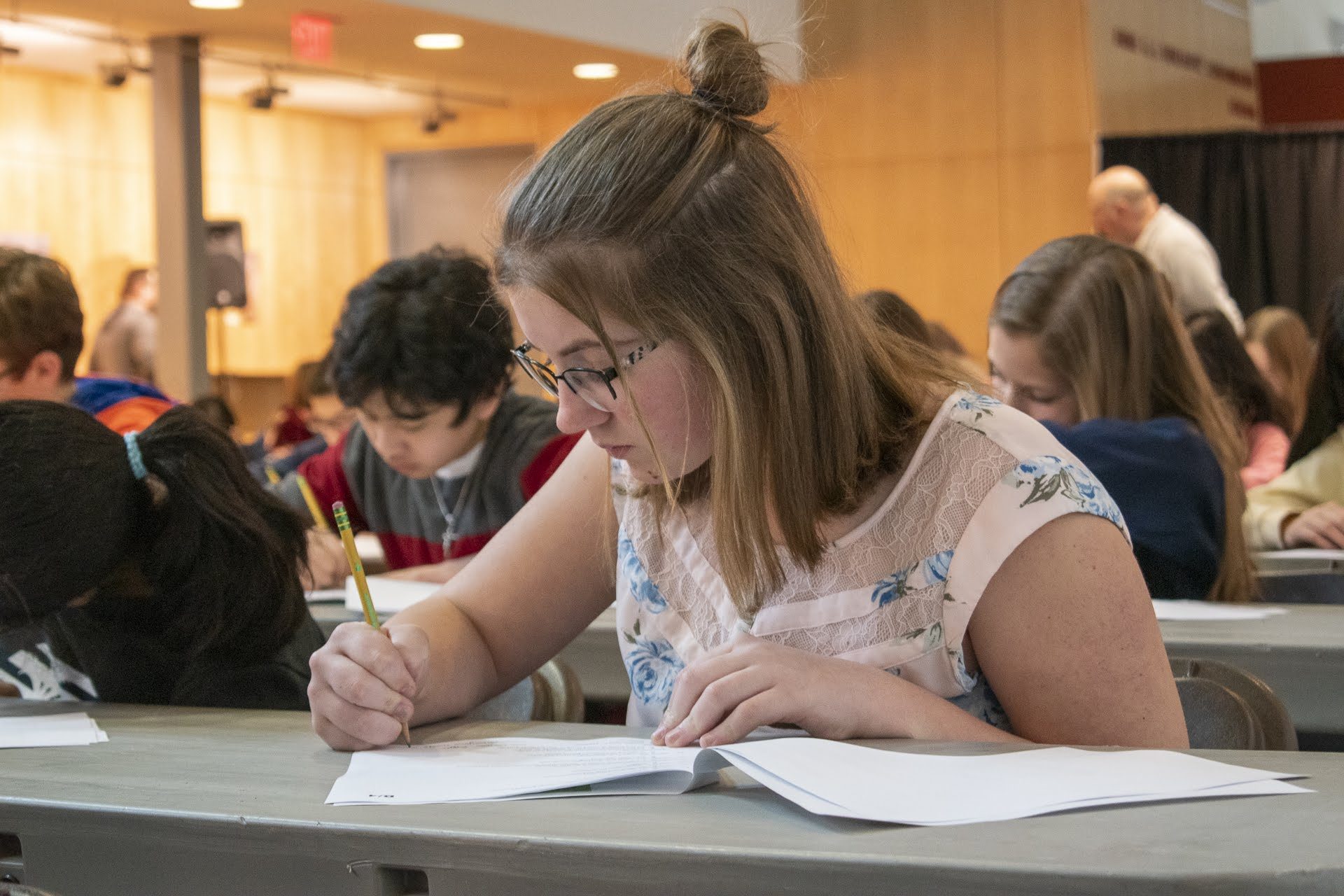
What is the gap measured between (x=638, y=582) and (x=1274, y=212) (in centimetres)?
823

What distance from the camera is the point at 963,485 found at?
1.32 metres

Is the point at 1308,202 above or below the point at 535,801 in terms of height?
above

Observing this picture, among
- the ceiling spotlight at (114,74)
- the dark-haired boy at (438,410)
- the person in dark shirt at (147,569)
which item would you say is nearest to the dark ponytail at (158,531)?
the person in dark shirt at (147,569)

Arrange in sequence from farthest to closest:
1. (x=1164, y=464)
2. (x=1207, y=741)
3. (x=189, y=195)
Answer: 1. (x=189, y=195)
2. (x=1164, y=464)
3. (x=1207, y=741)

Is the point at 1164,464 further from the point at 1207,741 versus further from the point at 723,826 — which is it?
the point at 723,826

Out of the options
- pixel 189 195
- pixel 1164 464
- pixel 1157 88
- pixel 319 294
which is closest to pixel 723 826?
pixel 1164 464

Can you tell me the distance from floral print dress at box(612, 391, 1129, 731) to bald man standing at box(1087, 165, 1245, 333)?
5930 millimetres

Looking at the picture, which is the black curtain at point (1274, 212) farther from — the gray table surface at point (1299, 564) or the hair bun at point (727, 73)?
the hair bun at point (727, 73)

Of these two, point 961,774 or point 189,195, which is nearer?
point 961,774

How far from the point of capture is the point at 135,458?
160 centimetres

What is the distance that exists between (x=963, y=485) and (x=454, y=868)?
1.97 feet

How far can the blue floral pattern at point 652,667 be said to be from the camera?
1.46 metres

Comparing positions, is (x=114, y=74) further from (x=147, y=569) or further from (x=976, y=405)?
(x=976, y=405)

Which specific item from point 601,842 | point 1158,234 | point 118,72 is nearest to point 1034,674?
point 601,842
